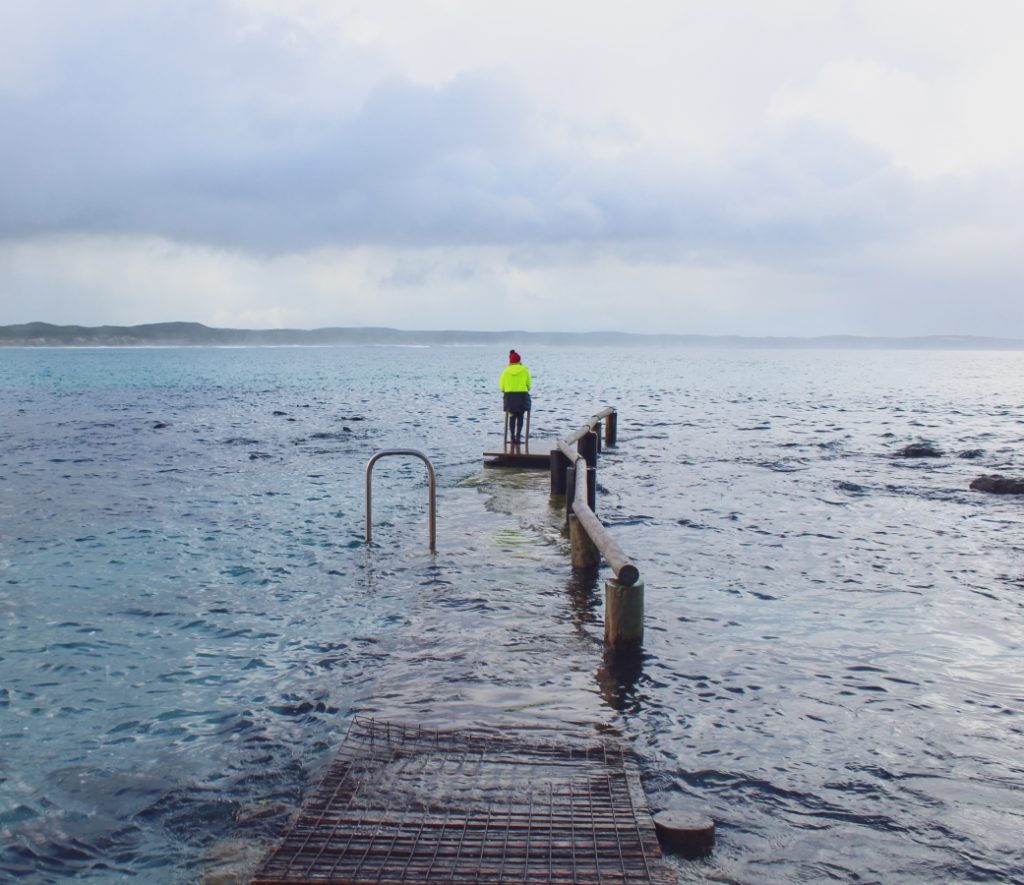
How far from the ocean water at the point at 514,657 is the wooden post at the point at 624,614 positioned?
0.23 metres

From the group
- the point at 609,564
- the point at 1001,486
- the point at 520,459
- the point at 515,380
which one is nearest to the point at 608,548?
the point at 609,564

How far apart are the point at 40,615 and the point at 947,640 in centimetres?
973

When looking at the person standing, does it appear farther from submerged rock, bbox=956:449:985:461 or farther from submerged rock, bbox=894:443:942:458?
submerged rock, bbox=956:449:985:461

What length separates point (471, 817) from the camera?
484 cm

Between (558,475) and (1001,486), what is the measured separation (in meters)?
10.3


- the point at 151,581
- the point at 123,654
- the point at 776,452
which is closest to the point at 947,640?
the point at 123,654

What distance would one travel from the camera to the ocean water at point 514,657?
5.59 m

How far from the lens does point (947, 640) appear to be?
9383 millimetres

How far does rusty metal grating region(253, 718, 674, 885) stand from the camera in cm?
430

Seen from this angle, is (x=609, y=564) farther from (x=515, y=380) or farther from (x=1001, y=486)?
(x=1001, y=486)

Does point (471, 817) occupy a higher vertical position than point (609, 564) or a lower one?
lower

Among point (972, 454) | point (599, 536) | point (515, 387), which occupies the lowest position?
point (972, 454)

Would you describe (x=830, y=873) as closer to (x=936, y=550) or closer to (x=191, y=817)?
(x=191, y=817)

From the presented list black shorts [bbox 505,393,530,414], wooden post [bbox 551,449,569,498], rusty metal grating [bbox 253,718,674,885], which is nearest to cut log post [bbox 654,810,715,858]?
rusty metal grating [bbox 253,718,674,885]
